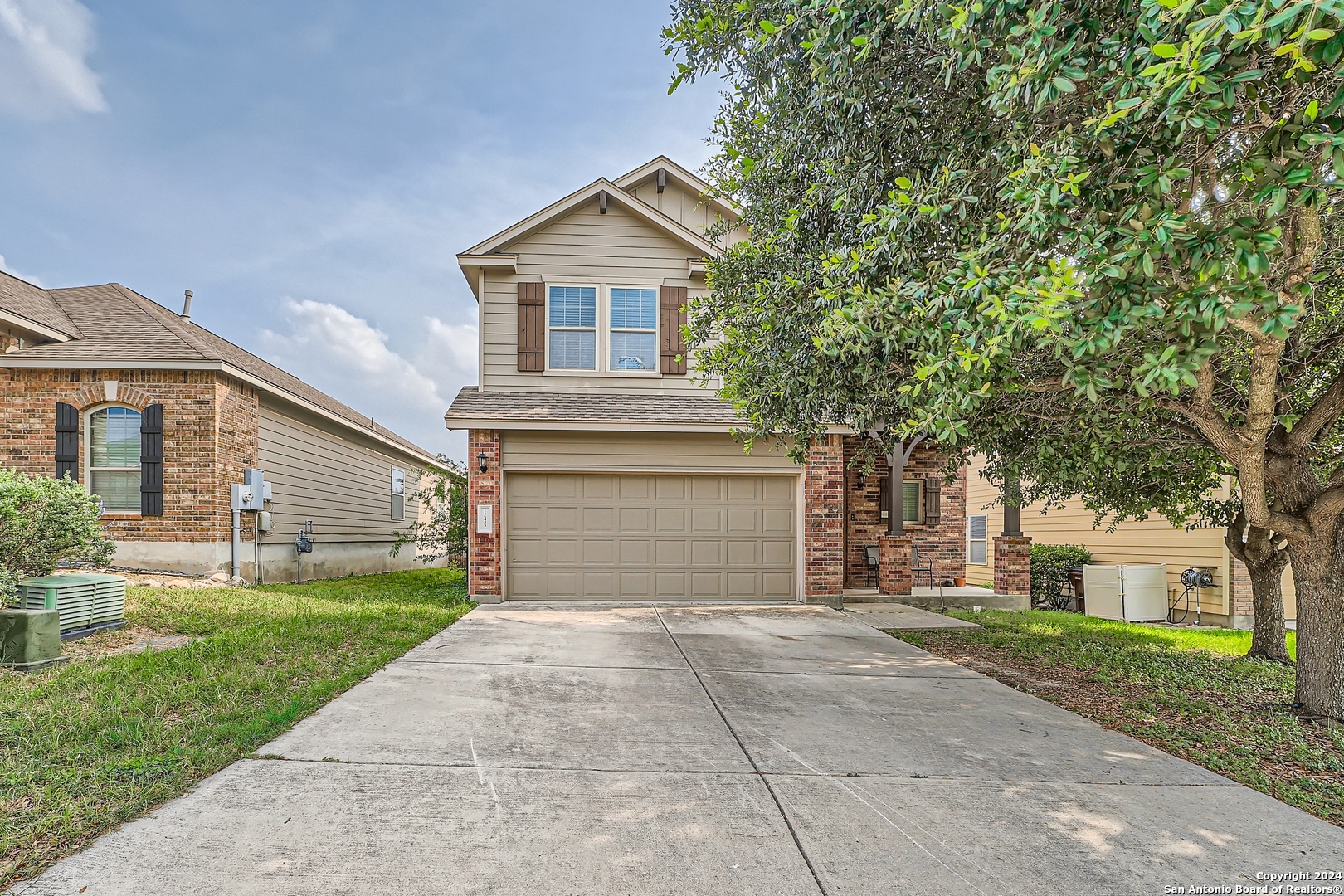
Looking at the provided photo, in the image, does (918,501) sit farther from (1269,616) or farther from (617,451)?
(617,451)

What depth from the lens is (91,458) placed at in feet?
37.1

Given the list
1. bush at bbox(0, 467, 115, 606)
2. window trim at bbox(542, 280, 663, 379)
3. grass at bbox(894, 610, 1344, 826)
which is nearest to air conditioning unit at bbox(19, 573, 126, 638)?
bush at bbox(0, 467, 115, 606)

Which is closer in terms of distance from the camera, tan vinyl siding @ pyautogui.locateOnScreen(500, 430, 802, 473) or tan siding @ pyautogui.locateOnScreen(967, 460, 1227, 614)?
tan vinyl siding @ pyautogui.locateOnScreen(500, 430, 802, 473)

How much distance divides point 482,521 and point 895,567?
6.93 meters

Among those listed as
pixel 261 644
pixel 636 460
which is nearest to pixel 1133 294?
pixel 261 644

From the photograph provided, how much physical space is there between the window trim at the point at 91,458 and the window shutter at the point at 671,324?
8581 mm

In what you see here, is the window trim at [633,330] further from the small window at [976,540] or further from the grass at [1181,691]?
the small window at [976,540]

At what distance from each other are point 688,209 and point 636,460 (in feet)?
17.7

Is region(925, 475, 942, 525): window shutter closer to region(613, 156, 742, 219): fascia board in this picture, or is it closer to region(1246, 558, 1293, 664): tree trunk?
region(1246, 558, 1293, 664): tree trunk

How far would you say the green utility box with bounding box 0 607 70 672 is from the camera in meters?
5.43

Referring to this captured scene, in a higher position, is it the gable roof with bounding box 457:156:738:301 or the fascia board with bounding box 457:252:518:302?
the gable roof with bounding box 457:156:738:301

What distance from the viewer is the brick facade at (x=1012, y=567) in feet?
40.1

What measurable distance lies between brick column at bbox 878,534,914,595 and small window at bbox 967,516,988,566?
6.35 meters

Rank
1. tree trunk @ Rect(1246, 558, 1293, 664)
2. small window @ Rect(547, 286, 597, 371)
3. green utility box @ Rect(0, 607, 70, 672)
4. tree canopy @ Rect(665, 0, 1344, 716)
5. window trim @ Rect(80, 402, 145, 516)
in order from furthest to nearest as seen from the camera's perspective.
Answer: small window @ Rect(547, 286, 597, 371) < window trim @ Rect(80, 402, 145, 516) < tree trunk @ Rect(1246, 558, 1293, 664) < green utility box @ Rect(0, 607, 70, 672) < tree canopy @ Rect(665, 0, 1344, 716)
